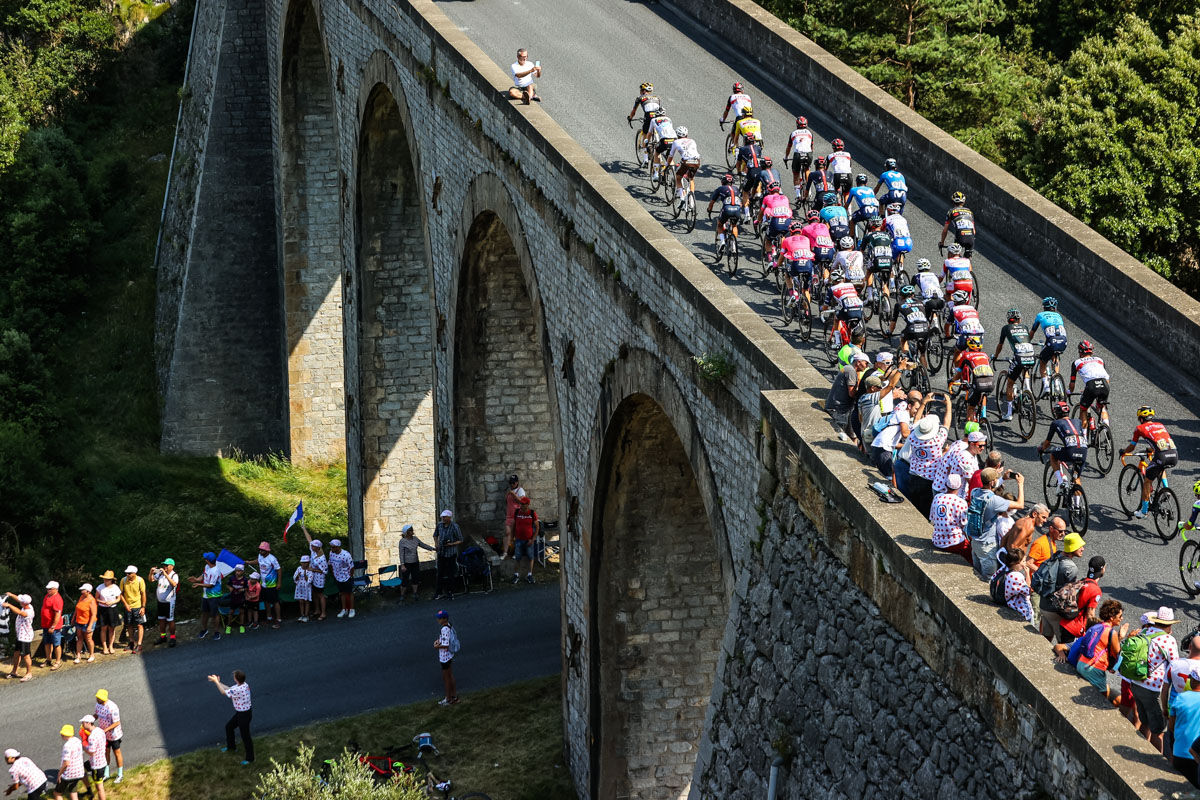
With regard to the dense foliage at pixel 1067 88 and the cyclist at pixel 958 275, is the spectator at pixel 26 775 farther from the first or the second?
the dense foliage at pixel 1067 88

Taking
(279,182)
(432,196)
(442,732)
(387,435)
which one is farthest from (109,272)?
(442,732)

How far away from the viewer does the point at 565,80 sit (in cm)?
2822

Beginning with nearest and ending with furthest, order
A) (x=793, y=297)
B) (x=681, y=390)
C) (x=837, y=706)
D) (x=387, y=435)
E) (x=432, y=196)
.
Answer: (x=837, y=706) → (x=681, y=390) → (x=793, y=297) → (x=432, y=196) → (x=387, y=435)

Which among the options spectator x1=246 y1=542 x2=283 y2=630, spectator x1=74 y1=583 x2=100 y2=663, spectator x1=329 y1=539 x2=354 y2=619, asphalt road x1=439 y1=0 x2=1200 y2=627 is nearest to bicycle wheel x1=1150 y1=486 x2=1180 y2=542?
asphalt road x1=439 y1=0 x2=1200 y2=627

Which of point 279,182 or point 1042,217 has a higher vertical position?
point 279,182

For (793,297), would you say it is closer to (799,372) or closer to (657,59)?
(799,372)

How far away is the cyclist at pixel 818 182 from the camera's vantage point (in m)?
21.0

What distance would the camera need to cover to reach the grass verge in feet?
78.2

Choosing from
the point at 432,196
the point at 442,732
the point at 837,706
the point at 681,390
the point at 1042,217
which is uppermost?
the point at 432,196

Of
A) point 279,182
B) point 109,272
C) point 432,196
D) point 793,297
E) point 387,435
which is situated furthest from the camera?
point 109,272

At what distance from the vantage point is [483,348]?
28188 millimetres

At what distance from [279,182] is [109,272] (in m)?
9.71

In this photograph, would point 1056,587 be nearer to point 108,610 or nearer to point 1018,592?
point 1018,592

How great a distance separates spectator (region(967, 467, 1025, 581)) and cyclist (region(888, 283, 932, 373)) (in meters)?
5.06
